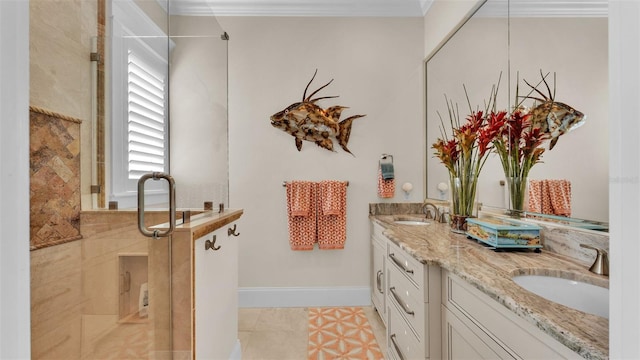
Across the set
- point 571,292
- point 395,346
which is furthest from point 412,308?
point 571,292

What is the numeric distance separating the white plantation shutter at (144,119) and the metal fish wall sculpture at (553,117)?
1731 millimetres

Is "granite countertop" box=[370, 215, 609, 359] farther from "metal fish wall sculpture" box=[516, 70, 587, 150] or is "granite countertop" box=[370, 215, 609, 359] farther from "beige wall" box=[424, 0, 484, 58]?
"beige wall" box=[424, 0, 484, 58]

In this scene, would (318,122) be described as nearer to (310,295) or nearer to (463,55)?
(463,55)

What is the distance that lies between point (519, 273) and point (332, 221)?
1.63m

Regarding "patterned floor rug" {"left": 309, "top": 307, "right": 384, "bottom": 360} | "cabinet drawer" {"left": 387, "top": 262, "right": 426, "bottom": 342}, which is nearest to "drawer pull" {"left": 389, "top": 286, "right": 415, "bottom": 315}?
"cabinet drawer" {"left": 387, "top": 262, "right": 426, "bottom": 342}

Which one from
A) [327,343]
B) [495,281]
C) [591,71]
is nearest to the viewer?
[495,281]

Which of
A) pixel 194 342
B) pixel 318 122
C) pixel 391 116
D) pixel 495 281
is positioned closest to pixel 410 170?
pixel 391 116

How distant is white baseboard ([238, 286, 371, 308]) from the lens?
8.32ft

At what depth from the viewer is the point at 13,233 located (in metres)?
0.28

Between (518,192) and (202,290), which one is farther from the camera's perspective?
(518,192)

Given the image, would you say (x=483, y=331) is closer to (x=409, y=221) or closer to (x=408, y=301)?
(x=408, y=301)

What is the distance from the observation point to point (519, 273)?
969 mm

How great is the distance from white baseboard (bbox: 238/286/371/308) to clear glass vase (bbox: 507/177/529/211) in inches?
59.4

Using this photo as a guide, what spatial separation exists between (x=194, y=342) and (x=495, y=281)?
1.16 m
